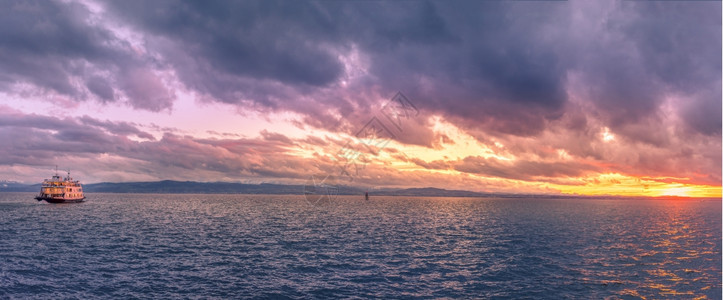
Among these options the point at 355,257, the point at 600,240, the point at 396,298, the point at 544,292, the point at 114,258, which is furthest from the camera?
the point at 600,240

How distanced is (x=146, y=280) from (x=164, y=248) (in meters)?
21.8

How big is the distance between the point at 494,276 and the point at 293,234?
46420 millimetres

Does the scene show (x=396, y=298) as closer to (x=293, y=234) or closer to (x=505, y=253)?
(x=505, y=253)

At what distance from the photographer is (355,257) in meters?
56.2

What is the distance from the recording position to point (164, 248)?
61.8m

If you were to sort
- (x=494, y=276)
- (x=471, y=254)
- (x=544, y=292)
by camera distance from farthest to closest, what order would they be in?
(x=471, y=254) → (x=494, y=276) → (x=544, y=292)

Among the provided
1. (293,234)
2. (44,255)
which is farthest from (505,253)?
(44,255)

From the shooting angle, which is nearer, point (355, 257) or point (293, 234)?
point (355, 257)

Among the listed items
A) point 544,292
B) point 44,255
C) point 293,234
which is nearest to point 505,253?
point 544,292

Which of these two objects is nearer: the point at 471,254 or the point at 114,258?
the point at 114,258

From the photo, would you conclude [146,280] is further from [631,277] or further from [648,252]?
[648,252]

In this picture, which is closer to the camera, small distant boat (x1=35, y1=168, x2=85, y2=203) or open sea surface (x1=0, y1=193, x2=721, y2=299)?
open sea surface (x1=0, y1=193, x2=721, y2=299)

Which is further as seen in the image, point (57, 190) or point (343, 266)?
point (57, 190)

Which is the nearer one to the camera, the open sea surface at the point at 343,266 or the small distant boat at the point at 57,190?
the open sea surface at the point at 343,266
